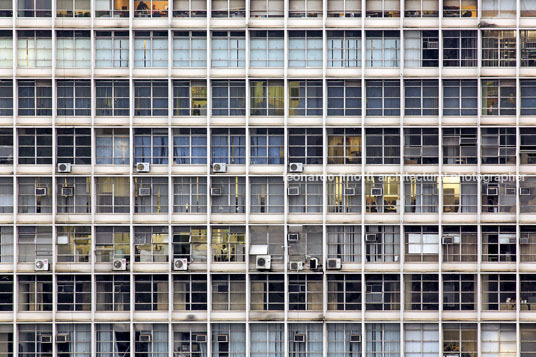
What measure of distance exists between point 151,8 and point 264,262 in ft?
37.0

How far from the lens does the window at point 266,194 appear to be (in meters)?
26.4

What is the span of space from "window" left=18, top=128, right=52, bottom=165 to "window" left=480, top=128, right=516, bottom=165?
57.5 feet

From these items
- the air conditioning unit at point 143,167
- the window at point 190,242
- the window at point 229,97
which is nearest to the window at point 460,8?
the window at point 229,97

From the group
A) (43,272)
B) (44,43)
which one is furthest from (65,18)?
(43,272)

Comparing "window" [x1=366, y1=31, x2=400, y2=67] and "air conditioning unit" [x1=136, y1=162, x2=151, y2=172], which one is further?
"window" [x1=366, y1=31, x2=400, y2=67]

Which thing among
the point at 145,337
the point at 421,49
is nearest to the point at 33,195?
the point at 145,337

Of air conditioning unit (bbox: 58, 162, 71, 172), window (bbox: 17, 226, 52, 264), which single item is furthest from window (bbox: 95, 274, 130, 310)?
air conditioning unit (bbox: 58, 162, 71, 172)

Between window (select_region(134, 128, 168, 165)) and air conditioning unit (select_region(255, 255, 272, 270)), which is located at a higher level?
window (select_region(134, 128, 168, 165))

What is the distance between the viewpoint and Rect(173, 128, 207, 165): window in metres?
26.4

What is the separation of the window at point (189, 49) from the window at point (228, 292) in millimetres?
8679

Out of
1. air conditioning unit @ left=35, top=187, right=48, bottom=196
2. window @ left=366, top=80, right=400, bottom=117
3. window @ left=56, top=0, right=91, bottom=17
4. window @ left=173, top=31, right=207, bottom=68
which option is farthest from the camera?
window @ left=56, top=0, right=91, bottom=17

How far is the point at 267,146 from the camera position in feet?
86.7

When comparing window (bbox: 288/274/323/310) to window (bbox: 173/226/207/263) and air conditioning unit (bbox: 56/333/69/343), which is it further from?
air conditioning unit (bbox: 56/333/69/343)

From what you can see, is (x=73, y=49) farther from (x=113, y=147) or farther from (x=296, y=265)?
(x=296, y=265)
